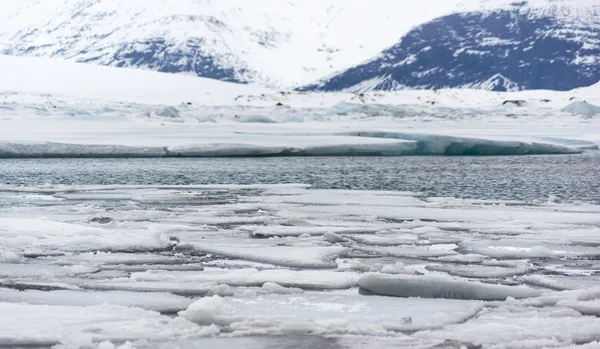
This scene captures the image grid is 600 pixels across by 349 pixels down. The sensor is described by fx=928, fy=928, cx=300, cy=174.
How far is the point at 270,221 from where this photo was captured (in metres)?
8.21

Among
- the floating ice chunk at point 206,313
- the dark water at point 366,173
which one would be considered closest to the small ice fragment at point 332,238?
the floating ice chunk at point 206,313

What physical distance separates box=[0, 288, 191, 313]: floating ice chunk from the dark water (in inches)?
284

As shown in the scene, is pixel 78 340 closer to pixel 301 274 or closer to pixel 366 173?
pixel 301 274

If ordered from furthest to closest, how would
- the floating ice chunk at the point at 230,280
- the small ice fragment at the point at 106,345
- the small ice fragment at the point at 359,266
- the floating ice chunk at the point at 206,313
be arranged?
the small ice fragment at the point at 359,266 < the floating ice chunk at the point at 230,280 < the floating ice chunk at the point at 206,313 < the small ice fragment at the point at 106,345

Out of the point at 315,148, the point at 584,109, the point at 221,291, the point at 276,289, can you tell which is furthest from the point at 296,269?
the point at 584,109

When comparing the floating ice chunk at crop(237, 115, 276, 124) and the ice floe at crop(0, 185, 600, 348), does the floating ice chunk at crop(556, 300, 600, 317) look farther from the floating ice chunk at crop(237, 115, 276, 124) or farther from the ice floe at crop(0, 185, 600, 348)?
the floating ice chunk at crop(237, 115, 276, 124)

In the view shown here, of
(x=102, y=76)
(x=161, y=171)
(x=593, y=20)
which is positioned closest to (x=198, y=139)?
(x=161, y=171)

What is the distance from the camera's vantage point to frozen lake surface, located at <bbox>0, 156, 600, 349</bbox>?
164 inches

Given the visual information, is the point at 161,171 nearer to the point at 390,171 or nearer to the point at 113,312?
the point at 390,171

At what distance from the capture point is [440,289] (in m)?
5.00

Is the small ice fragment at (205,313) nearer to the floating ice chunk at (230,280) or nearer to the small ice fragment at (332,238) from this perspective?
the floating ice chunk at (230,280)

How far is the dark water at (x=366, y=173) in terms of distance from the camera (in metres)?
12.8

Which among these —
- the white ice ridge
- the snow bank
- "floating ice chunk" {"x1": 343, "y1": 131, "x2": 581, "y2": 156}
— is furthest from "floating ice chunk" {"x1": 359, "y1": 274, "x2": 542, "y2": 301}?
the snow bank

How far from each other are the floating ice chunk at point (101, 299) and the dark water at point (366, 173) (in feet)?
23.6
